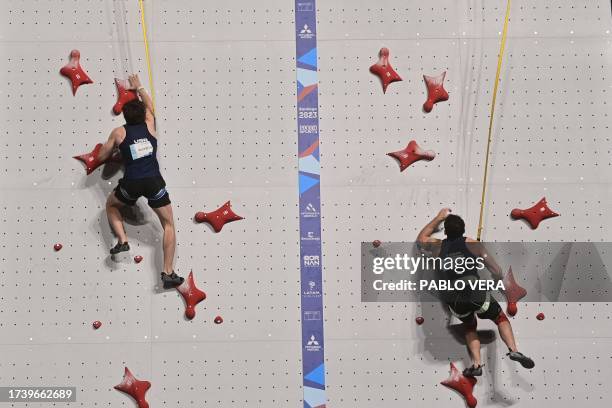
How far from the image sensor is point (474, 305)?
3.96 metres

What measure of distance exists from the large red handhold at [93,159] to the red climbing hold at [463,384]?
2.39 metres

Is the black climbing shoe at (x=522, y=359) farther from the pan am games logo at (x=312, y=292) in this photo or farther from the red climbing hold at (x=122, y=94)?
the red climbing hold at (x=122, y=94)

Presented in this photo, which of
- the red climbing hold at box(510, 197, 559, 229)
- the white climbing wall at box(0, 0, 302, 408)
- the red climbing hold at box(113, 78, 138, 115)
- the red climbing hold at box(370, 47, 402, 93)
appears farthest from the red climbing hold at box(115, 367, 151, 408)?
the red climbing hold at box(510, 197, 559, 229)

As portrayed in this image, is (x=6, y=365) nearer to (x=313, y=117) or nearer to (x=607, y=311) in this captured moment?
(x=313, y=117)

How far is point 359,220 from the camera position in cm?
420

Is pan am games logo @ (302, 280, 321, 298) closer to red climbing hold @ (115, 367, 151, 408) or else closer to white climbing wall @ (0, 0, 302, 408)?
white climbing wall @ (0, 0, 302, 408)

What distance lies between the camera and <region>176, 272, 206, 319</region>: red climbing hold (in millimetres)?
4113

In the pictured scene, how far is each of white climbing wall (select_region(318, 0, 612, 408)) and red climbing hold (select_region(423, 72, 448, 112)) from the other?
4 cm

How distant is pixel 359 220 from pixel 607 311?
62.6 inches

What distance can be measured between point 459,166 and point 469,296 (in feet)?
2.65

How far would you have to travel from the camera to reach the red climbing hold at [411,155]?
4.20m

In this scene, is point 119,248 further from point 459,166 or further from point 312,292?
point 459,166

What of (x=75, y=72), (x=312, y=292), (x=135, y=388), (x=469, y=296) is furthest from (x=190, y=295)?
(x=469, y=296)

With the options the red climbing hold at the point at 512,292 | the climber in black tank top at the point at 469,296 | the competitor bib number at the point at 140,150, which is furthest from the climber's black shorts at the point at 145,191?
the red climbing hold at the point at 512,292
